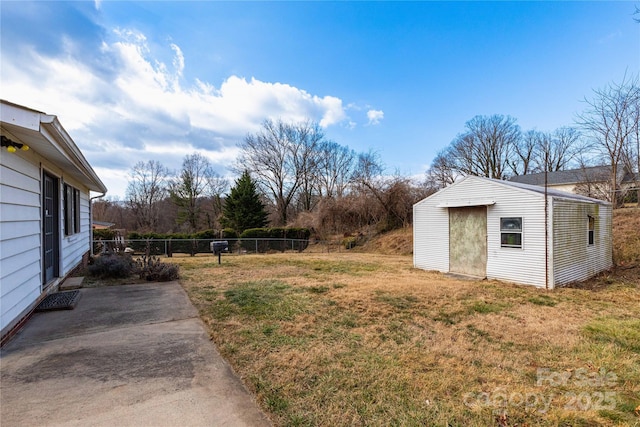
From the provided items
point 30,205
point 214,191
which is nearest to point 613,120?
point 30,205

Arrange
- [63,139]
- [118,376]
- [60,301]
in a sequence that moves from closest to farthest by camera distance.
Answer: [118,376] → [63,139] → [60,301]

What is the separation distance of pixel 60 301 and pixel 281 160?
2553cm

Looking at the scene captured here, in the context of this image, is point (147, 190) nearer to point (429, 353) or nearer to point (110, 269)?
point (110, 269)

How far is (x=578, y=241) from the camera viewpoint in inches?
301

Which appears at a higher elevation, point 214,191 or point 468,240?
point 214,191

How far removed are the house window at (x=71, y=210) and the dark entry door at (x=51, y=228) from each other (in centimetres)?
82

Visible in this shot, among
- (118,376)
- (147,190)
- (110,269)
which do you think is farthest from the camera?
(147,190)

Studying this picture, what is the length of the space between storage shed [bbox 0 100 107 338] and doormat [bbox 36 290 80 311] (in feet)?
0.43

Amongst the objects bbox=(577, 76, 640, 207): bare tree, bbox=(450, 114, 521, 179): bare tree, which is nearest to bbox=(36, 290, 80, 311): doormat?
bbox=(577, 76, 640, 207): bare tree

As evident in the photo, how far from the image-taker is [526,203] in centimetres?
719

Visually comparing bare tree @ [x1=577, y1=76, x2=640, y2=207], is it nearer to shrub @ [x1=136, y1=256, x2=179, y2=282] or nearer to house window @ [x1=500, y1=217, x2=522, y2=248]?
house window @ [x1=500, y1=217, x2=522, y2=248]

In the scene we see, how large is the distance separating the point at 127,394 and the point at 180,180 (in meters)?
31.2

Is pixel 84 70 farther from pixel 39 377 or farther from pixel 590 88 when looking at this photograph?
pixel 590 88

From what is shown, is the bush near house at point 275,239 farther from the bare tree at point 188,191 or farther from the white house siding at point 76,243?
the bare tree at point 188,191
